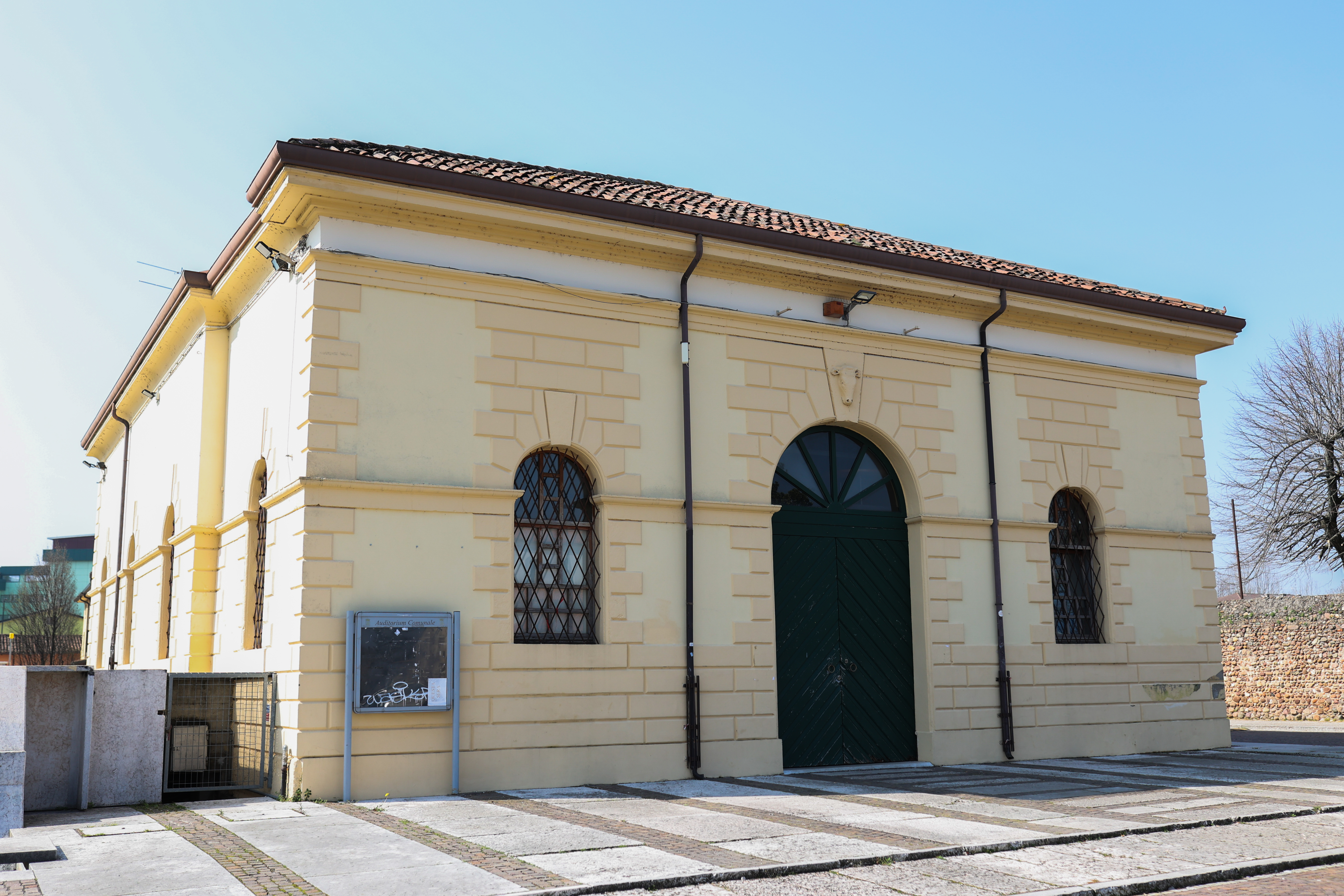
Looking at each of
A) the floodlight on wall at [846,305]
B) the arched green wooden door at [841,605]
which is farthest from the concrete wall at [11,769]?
the floodlight on wall at [846,305]

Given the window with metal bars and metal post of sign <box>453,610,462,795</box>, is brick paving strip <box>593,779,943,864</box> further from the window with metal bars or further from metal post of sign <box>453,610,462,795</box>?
the window with metal bars

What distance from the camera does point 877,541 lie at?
12703 mm

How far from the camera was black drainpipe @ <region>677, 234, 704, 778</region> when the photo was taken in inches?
427

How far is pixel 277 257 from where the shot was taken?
10680mm

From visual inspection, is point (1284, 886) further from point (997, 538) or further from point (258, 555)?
point (258, 555)

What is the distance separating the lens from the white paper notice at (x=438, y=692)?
959cm

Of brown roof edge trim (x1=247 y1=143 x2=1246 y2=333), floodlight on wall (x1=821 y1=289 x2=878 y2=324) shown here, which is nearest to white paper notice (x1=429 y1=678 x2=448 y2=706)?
brown roof edge trim (x1=247 y1=143 x2=1246 y2=333)

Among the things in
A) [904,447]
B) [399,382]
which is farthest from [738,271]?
[399,382]

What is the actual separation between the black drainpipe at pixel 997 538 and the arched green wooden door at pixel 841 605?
1.04 metres

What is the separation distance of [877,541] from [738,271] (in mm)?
3465

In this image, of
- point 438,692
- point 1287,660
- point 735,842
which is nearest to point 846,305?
point 438,692

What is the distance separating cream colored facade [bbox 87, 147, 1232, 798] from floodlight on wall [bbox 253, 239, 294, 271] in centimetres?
10

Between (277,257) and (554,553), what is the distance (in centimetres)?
392

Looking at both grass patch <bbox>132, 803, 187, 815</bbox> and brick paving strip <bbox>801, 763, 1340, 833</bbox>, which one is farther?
grass patch <bbox>132, 803, 187, 815</bbox>
